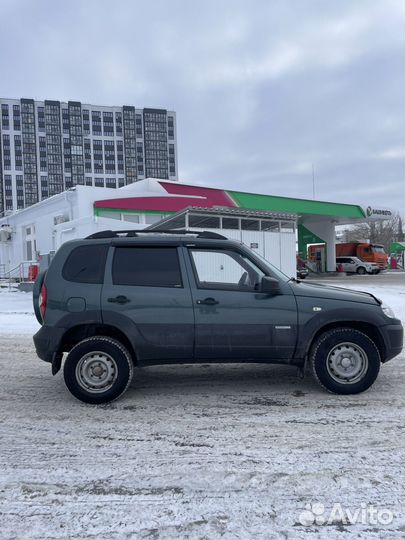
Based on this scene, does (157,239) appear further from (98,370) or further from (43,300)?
(98,370)

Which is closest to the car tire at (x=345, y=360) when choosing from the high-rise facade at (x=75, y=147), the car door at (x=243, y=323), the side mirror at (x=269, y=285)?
the car door at (x=243, y=323)

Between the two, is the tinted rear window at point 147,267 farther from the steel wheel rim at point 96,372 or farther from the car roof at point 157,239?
the steel wheel rim at point 96,372

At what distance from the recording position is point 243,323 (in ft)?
16.1

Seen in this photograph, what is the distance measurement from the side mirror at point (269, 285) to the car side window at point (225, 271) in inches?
4.7

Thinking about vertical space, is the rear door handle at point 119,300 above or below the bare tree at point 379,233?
below

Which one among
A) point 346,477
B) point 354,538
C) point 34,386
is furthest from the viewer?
point 34,386

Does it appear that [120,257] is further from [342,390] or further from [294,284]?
[342,390]

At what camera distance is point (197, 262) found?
5.18 meters

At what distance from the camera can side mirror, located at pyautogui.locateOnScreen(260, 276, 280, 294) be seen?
192 inches

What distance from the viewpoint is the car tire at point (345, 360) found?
4965 millimetres

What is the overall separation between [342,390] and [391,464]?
1.61 meters

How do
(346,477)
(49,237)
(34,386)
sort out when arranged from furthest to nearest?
(49,237) < (34,386) < (346,477)

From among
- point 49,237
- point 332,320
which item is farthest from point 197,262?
point 49,237

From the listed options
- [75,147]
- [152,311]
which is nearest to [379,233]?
[152,311]
